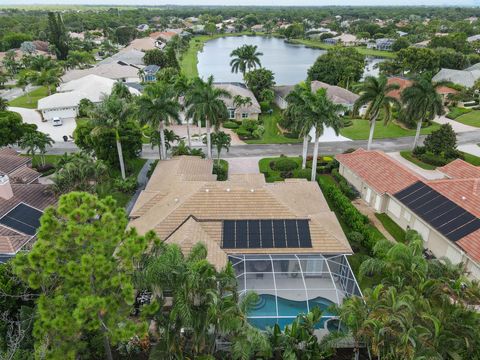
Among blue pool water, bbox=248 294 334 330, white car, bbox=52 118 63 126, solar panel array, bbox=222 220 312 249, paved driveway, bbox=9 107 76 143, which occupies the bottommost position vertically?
paved driveway, bbox=9 107 76 143

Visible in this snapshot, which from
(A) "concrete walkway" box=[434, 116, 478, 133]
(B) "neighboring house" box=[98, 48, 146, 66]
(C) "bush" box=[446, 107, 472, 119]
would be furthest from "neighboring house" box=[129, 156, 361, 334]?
(B) "neighboring house" box=[98, 48, 146, 66]

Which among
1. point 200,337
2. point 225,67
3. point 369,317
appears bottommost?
point 225,67

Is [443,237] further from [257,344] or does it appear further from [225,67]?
[225,67]

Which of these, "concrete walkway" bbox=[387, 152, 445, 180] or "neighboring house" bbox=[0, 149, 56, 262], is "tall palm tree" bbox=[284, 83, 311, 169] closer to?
"concrete walkway" bbox=[387, 152, 445, 180]

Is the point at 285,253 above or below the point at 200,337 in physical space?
below

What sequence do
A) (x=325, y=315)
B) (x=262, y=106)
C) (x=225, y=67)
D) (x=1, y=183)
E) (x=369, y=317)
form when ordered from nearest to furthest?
(x=369, y=317) < (x=325, y=315) < (x=1, y=183) < (x=262, y=106) < (x=225, y=67)

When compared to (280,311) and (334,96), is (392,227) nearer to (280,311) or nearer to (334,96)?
(280,311)

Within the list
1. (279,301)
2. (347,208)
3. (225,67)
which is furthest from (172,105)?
(225,67)
